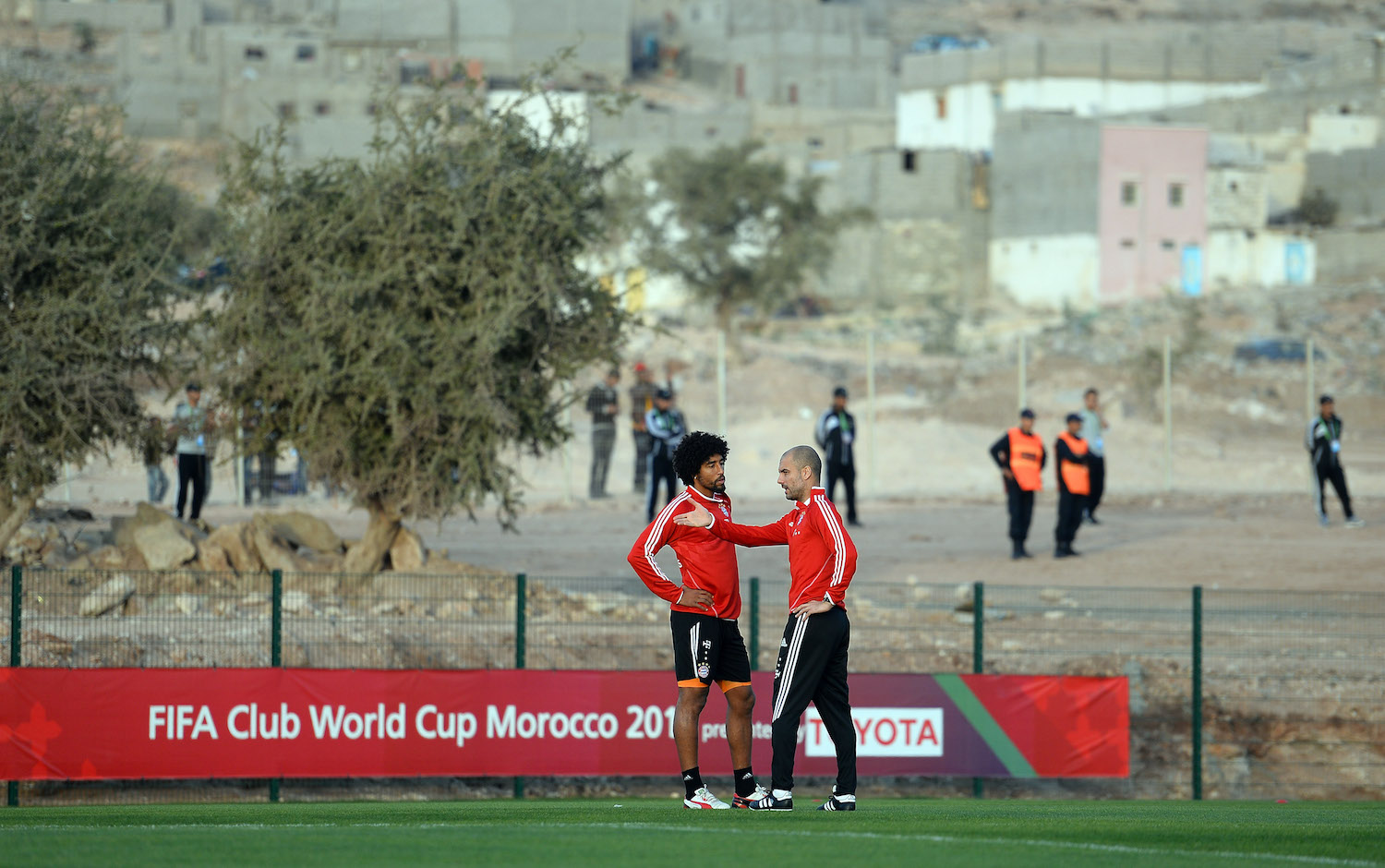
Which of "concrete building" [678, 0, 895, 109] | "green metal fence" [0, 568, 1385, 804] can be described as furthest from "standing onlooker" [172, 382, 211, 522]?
"concrete building" [678, 0, 895, 109]

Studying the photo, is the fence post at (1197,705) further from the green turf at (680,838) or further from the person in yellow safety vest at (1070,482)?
the person in yellow safety vest at (1070,482)

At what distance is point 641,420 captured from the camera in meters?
27.0

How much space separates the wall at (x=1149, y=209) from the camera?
222 ft

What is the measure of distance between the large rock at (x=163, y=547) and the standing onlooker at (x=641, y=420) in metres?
9.75

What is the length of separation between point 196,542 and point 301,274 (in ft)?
10.7

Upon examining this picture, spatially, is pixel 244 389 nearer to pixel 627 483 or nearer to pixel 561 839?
pixel 561 839

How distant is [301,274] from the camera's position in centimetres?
1756

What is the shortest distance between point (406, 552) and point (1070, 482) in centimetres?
853

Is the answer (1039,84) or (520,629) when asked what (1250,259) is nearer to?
(1039,84)

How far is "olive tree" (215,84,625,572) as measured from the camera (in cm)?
1734

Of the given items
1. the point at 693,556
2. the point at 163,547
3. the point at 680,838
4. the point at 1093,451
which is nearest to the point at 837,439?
the point at 1093,451

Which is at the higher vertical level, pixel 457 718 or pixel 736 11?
pixel 736 11

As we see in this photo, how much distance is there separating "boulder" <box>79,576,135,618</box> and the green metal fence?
1.3 inches

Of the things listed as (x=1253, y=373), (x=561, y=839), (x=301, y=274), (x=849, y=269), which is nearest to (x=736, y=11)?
(x=849, y=269)
